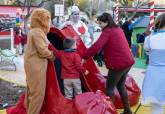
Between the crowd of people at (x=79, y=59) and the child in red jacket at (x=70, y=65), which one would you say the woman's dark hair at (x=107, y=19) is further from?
the child in red jacket at (x=70, y=65)

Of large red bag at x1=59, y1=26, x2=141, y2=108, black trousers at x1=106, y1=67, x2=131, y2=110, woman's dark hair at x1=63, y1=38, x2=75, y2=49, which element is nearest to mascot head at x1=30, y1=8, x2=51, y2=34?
woman's dark hair at x1=63, y1=38, x2=75, y2=49

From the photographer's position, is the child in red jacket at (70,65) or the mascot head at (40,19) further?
the child in red jacket at (70,65)

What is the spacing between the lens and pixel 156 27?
17.8 ft

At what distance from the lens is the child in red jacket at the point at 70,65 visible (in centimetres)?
585

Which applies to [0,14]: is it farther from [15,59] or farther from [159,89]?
[159,89]

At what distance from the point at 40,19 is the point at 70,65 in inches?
33.7

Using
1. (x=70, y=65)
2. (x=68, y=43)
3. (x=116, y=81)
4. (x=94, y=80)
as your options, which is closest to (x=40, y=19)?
(x=68, y=43)

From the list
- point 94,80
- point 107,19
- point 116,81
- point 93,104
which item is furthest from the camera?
point 94,80

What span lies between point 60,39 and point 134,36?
13192mm

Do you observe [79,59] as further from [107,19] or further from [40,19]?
[40,19]

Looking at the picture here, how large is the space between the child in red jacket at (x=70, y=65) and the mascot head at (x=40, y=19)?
0.48m

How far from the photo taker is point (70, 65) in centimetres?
589

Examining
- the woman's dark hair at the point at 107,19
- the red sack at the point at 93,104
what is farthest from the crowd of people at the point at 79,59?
the red sack at the point at 93,104

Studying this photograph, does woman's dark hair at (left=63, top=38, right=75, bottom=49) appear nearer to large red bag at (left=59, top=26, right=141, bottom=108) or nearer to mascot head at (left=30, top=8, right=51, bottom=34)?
large red bag at (left=59, top=26, right=141, bottom=108)
